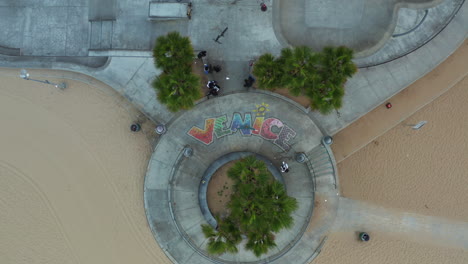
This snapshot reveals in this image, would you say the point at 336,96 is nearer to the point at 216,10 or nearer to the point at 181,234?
the point at 216,10

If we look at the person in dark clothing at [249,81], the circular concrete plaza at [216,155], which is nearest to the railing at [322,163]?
the circular concrete plaza at [216,155]

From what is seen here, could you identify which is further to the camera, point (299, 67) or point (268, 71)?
point (268, 71)

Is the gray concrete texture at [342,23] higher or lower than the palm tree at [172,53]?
higher

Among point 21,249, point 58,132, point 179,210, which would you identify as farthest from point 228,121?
point 21,249

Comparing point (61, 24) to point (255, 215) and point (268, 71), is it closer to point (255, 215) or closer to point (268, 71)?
point (268, 71)

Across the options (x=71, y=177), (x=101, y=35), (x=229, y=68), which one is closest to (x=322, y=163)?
(x=229, y=68)

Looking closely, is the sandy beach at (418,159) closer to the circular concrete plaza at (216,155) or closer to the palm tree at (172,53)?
the circular concrete plaza at (216,155)
